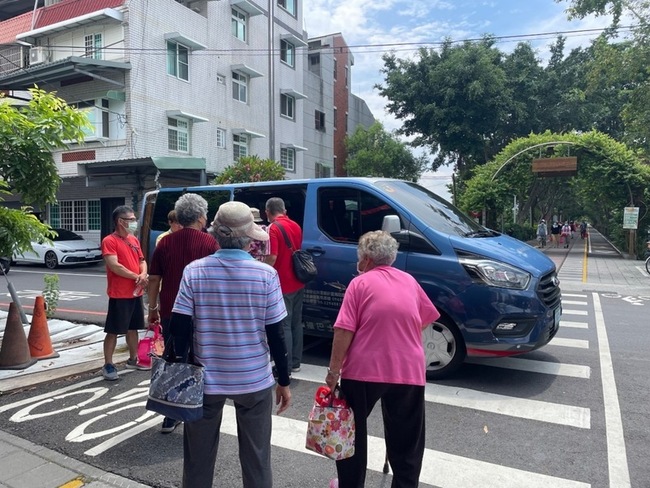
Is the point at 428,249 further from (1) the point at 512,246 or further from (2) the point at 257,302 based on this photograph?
(2) the point at 257,302

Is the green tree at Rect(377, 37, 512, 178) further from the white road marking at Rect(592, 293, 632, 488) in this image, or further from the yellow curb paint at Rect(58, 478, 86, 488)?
the yellow curb paint at Rect(58, 478, 86, 488)

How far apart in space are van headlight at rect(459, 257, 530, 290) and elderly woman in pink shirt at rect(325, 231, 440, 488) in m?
2.18

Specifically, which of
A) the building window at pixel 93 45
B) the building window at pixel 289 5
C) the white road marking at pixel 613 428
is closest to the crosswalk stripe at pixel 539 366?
the white road marking at pixel 613 428

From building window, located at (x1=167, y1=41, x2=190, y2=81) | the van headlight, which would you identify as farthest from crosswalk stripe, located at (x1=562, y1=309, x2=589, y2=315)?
building window, located at (x1=167, y1=41, x2=190, y2=81)

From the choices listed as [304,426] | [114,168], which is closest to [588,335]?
[304,426]

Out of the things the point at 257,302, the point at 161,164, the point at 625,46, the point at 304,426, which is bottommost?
→ the point at 304,426

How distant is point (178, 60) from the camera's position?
69.1ft

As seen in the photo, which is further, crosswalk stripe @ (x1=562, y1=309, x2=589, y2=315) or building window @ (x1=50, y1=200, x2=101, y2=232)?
building window @ (x1=50, y1=200, x2=101, y2=232)

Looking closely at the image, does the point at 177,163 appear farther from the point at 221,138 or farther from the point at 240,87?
the point at 240,87

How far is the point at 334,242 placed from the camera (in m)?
5.80

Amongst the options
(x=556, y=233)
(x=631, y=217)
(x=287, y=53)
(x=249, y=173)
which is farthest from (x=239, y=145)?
(x=556, y=233)

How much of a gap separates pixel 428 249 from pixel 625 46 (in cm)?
1751

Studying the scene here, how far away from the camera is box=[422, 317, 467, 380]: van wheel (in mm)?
5117

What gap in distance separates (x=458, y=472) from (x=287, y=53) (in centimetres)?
2763
